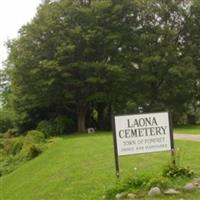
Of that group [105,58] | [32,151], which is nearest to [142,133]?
[32,151]

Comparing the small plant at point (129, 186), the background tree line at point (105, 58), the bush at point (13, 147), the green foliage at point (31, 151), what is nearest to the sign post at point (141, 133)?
the small plant at point (129, 186)

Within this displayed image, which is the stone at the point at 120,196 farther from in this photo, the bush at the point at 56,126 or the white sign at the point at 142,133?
the bush at the point at 56,126

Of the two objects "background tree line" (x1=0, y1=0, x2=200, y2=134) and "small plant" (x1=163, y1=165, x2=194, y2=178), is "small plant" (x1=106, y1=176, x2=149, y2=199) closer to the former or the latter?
"small plant" (x1=163, y1=165, x2=194, y2=178)

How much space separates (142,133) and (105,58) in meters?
29.6

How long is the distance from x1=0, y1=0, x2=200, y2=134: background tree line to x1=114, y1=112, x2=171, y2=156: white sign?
26.0m

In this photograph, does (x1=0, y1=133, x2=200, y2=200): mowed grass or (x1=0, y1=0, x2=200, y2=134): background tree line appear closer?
(x1=0, y1=133, x2=200, y2=200): mowed grass

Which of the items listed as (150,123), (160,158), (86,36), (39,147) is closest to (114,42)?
(86,36)

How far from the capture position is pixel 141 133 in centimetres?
999

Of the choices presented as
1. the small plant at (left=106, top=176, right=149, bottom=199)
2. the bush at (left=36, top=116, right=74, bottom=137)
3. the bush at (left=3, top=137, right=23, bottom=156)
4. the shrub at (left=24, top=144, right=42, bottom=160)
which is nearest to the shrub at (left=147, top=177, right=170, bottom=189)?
the small plant at (left=106, top=176, right=149, bottom=199)

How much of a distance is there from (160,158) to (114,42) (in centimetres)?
2574

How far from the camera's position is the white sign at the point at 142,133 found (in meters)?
9.88

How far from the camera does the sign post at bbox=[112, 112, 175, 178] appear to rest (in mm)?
9861

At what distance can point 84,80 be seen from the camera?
37.9 meters

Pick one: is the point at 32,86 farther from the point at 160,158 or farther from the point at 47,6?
the point at 160,158
